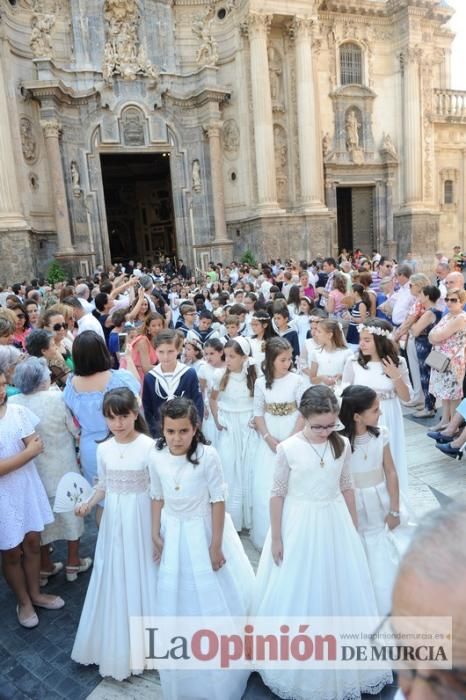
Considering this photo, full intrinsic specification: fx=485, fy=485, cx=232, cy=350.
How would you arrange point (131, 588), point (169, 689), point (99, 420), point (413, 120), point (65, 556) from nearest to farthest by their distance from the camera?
point (169, 689) → point (131, 588) → point (99, 420) → point (65, 556) → point (413, 120)

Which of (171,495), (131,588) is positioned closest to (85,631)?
(131,588)

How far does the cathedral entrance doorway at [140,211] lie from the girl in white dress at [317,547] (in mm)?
24890

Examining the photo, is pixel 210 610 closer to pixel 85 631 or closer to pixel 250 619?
pixel 250 619

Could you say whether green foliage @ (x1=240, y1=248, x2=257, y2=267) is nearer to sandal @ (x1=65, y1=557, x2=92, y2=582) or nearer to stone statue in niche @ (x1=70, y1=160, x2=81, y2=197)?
stone statue in niche @ (x1=70, y1=160, x2=81, y2=197)

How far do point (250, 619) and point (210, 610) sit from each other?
0.35 meters

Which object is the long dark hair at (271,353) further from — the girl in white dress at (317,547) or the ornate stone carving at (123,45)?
the ornate stone carving at (123,45)

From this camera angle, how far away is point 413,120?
2200cm

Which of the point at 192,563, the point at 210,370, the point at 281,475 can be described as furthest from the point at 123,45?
the point at 192,563

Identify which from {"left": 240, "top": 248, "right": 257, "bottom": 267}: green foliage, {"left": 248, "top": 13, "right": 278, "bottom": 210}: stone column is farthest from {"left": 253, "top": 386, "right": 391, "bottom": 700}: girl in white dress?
{"left": 248, "top": 13, "right": 278, "bottom": 210}: stone column

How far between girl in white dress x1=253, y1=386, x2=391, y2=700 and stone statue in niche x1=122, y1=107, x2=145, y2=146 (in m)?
18.7

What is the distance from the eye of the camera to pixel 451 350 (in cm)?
589

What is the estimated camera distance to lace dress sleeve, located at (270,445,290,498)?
9.39ft

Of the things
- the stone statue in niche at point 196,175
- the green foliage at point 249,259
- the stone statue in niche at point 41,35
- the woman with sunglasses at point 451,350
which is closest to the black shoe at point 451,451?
the woman with sunglasses at point 451,350

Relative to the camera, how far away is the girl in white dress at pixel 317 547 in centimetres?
274
